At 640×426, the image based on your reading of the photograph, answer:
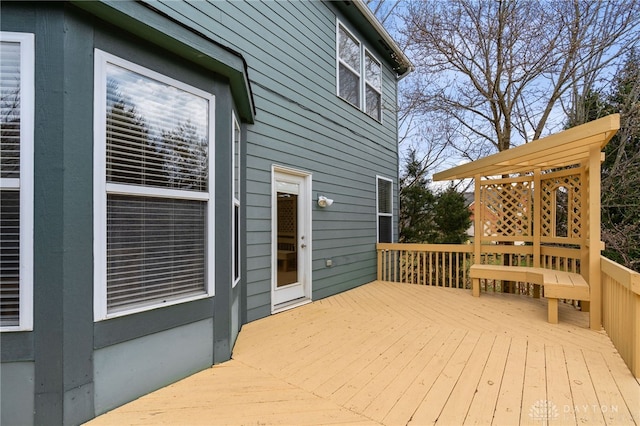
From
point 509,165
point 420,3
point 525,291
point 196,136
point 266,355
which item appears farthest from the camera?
point 420,3

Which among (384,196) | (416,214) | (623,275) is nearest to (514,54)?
(384,196)

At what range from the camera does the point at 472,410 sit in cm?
205

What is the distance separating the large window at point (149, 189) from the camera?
6.64 ft

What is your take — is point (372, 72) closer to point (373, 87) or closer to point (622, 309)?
point (373, 87)

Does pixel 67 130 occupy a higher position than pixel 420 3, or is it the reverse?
pixel 420 3

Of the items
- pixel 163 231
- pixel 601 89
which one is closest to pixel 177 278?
pixel 163 231

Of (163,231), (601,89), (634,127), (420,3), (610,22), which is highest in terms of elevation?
(420,3)

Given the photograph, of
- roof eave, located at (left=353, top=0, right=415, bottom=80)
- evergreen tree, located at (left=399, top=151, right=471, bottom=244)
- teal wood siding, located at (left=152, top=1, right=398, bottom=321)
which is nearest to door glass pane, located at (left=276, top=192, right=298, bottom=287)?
teal wood siding, located at (left=152, top=1, right=398, bottom=321)

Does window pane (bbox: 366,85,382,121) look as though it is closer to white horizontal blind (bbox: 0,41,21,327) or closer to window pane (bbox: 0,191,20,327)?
white horizontal blind (bbox: 0,41,21,327)

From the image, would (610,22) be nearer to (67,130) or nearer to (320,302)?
(320,302)

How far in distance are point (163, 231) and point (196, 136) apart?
→ 78 centimetres

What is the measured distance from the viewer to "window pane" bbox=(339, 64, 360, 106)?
19.9 feet

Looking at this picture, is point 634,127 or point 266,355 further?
point 634,127

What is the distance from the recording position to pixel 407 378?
2492mm
